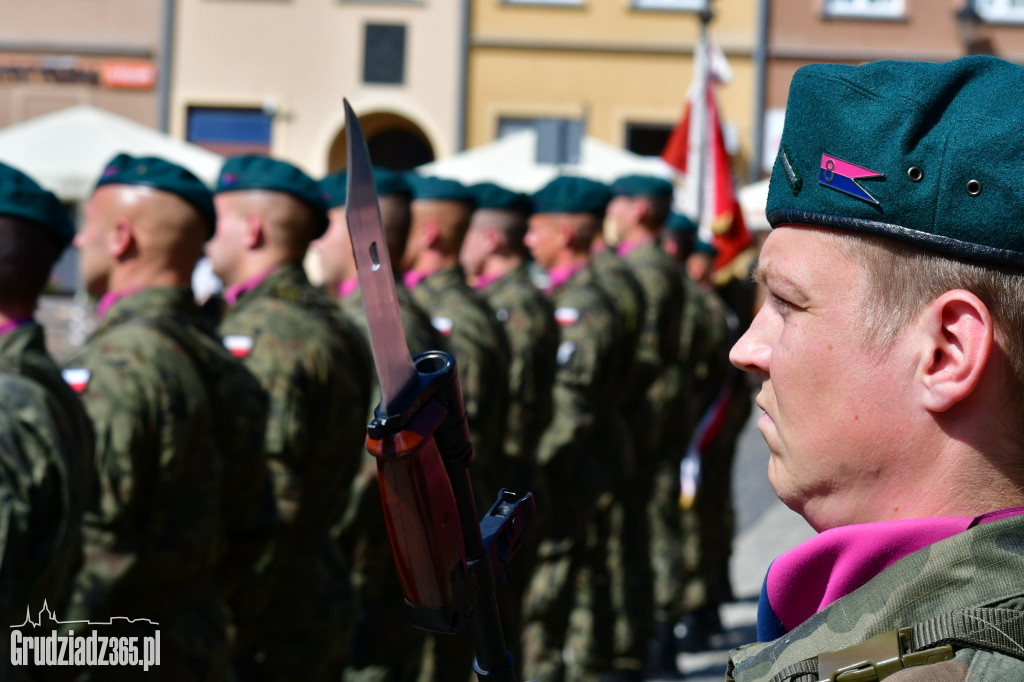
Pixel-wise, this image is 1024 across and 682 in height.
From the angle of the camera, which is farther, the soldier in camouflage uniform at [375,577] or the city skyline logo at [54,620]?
the soldier in camouflage uniform at [375,577]

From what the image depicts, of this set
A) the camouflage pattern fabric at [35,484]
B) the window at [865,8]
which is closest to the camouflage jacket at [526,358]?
the camouflage pattern fabric at [35,484]

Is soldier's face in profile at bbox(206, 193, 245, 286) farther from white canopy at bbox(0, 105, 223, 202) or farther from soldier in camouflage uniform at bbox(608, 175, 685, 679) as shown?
white canopy at bbox(0, 105, 223, 202)

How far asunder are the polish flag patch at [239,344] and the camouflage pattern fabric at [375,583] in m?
0.60

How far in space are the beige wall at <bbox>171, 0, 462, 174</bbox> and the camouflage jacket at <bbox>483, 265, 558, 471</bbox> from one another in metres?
12.8

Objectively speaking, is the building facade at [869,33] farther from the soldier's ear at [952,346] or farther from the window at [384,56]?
the soldier's ear at [952,346]

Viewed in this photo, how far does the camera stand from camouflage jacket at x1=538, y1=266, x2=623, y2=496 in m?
6.50

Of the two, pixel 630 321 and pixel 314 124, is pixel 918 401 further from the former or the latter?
pixel 314 124

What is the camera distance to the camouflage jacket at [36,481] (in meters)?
2.67

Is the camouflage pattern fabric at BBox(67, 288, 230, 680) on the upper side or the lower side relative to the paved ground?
upper

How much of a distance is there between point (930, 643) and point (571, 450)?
17.7 feet

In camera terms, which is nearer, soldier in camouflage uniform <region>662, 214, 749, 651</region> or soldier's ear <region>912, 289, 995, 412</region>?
soldier's ear <region>912, 289, 995, 412</region>

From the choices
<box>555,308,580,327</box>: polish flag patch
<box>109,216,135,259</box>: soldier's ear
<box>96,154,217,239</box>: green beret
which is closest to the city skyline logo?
<box>109,216,135,259</box>: soldier's ear

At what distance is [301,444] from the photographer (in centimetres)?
400

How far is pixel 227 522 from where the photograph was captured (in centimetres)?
378
